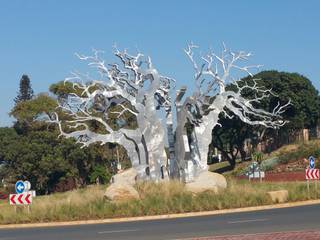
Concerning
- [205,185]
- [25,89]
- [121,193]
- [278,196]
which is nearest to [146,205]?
[121,193]

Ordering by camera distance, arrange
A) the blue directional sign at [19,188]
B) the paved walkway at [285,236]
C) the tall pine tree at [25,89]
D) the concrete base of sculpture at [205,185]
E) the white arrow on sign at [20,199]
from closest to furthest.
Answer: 1. the paved walkway at [285,236]
2. the white arrow on sign at [20,199]
3. the blue directional sign at [19,188]
4. the concrete base of sculpture at [205,185]
5. the tall pine tree at [25,89]

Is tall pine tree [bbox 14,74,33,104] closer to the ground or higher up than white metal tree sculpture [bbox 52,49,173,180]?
higher up

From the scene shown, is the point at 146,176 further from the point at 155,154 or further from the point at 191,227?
the point at 191,227

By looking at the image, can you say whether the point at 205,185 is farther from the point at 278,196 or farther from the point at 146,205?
the point at 146,205

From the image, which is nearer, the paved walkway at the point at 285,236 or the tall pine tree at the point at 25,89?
the paved walkway at the point at 285,236

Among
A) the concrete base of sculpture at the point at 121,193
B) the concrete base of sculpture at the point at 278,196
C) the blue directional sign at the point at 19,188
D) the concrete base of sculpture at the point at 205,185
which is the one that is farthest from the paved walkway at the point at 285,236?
the concrete base of sculpture at the point at 205,185

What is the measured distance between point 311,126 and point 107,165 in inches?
1174

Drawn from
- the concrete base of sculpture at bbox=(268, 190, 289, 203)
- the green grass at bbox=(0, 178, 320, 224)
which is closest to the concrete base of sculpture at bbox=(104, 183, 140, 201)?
the green grass at bbox=(0, 178, 320, 224)

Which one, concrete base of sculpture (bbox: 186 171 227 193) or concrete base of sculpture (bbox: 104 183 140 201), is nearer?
concrete base of sculpture (bbox: 104 183 140 201)

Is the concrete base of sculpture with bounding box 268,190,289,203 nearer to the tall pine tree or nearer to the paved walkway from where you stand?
the paved walkway

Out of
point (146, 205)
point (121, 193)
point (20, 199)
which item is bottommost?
point (146, 205)

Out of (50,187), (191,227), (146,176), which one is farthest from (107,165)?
(191,227)

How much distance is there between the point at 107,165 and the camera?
248 ft

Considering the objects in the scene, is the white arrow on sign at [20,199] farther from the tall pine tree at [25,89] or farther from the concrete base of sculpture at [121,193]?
the tall pine tree at [25,89]
